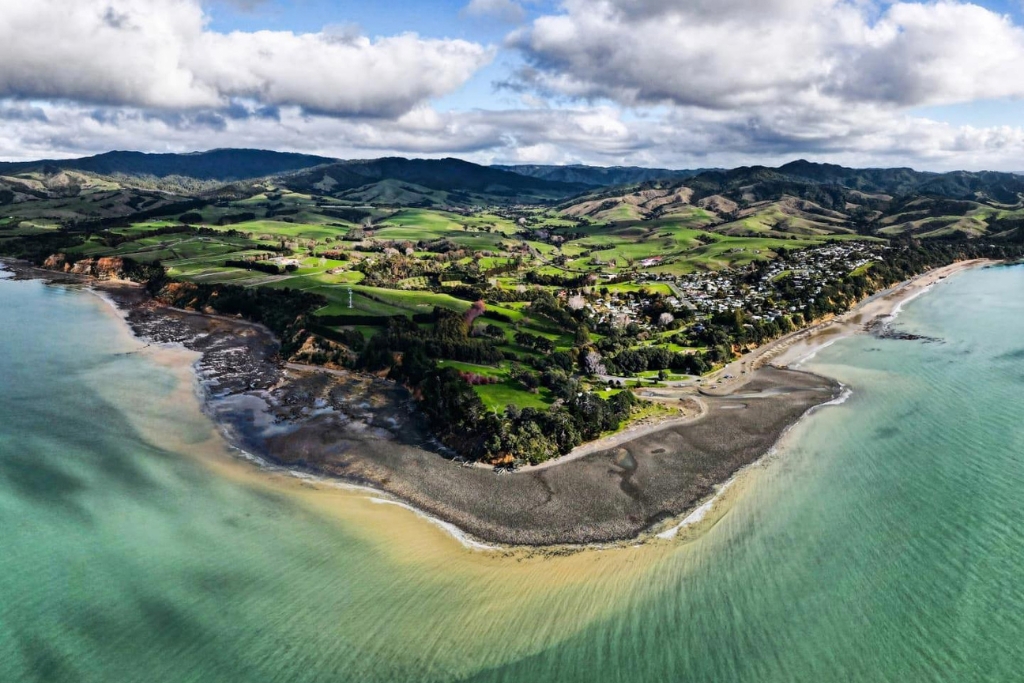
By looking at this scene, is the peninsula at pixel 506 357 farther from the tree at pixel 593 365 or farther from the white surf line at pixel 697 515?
the white surf line at pixel 697 515

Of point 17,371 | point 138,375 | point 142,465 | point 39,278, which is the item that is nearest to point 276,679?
point 142,465

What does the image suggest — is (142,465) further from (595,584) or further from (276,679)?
(595,584)

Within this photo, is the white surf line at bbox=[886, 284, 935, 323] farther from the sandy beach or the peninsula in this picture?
the peninsula

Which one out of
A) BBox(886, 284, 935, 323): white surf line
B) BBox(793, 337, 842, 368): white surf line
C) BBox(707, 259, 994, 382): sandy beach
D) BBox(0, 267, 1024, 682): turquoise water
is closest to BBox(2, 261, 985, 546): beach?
BBox(707, 259, 994, 382): sandy beach

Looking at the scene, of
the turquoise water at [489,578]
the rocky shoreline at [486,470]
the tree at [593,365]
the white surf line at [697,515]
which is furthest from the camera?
the tree at [593,365]

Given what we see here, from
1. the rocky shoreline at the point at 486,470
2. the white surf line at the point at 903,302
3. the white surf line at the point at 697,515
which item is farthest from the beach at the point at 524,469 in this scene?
the white surf line at the point at 903,302

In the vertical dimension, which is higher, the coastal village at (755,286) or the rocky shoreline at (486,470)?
the coastal village at (755,286)
